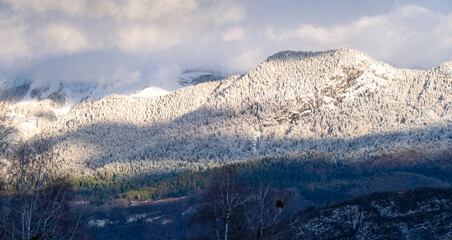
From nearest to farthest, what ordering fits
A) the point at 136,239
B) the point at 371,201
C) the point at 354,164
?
the point at 371,201, the point at 136,239, the point at 354,164

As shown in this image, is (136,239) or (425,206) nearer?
(425,206)

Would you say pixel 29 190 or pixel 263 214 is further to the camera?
pixel 263 214

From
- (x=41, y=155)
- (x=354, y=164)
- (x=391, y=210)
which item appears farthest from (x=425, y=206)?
(x=354, y=164)

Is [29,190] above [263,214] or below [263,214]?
above

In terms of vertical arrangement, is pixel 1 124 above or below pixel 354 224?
above

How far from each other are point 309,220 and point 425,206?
17275 millimetres

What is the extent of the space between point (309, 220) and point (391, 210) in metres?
12.5

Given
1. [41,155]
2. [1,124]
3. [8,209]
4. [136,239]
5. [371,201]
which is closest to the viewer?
[1,124]

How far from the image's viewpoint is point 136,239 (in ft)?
454

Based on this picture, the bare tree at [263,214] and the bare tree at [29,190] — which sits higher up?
the bare tree at [29,190]

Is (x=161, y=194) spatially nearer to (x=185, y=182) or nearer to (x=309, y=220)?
(x=185, y=182)

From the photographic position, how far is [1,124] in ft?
77.8

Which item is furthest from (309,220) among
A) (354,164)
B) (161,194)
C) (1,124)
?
(354,164)

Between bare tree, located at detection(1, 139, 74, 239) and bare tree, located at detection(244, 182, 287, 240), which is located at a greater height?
bare tree, located at detection(1, 139, 74, 239)
